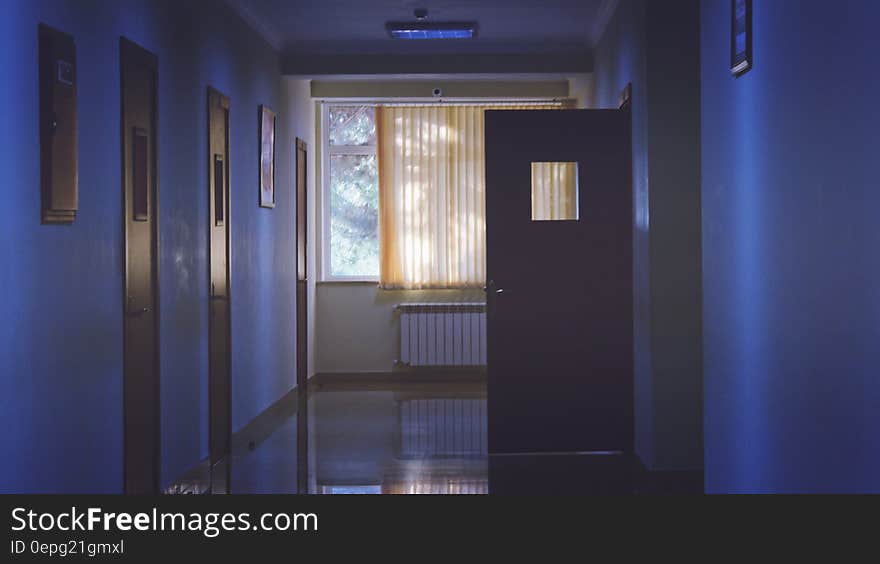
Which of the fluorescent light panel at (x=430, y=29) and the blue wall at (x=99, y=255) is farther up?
the fluorescent light panel at (x=430, y=29)

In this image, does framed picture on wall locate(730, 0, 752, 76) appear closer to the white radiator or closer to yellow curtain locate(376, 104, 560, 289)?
yellow curtain locate(376, 104, 560, 289)

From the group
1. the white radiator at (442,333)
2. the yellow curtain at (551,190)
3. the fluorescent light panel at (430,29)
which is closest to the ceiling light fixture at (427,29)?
the fluorescent light panel at (430,29)

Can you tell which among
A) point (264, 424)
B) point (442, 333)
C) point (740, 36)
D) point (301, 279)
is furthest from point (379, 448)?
point (740, 36)

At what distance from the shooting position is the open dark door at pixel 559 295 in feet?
20.5

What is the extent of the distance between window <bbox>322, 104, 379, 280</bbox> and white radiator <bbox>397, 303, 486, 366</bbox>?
65 centimetres

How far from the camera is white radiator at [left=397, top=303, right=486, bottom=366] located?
10.1 m

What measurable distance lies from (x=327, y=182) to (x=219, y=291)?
165 inches

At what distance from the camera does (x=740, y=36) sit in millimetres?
3430

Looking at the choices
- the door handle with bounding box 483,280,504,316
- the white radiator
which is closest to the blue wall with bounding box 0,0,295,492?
the door handle with bounding box 483,280,504,316

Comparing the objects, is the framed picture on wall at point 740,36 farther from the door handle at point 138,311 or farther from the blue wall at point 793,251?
the door handle at point 138,311

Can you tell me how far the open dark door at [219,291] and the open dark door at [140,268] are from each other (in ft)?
3.30

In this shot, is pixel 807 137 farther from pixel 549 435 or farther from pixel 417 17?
pixel 417 17

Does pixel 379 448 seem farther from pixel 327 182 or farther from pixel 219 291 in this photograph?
pixel 327 182

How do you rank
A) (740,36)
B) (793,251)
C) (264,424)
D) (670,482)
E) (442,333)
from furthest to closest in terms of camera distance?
(442,333) < (264,424) < (670,482) < (740,36) < (793,251)
